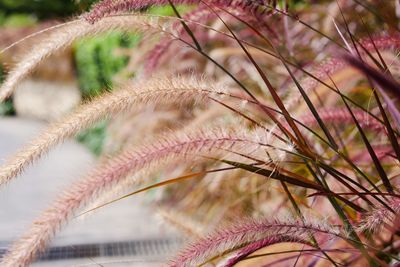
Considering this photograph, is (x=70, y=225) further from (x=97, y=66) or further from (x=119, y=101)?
(x=97, y=66)

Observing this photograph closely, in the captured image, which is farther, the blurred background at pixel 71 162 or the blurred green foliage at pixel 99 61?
the blurred green foliage at pixel 99 61

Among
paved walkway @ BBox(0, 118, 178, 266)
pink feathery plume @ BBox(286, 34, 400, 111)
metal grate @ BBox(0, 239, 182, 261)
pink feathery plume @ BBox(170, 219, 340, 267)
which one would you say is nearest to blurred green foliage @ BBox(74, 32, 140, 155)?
paved walkway @ BBox(0, 118, 178, 266)

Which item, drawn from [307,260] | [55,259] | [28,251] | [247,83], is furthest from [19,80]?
[247,83]

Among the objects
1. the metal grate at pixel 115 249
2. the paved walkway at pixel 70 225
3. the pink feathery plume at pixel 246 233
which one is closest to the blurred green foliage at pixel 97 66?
the paved walkway at pixel 70 225

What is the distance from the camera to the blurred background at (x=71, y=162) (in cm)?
258

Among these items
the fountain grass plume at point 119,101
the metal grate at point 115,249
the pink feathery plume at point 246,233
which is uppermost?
the fountain grass plume at point 119,101

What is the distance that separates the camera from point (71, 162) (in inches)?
328

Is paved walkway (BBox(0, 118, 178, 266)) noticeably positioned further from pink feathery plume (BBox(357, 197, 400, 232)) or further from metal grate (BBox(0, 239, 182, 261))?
pink feathery plume (BBox(357, 197, 400, 232))

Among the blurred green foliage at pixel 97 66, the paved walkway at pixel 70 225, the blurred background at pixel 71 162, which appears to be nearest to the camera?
the blurred background at pixel 71 162

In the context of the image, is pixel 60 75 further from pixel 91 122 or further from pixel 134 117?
pixel 91 122

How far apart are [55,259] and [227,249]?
6.75 feet

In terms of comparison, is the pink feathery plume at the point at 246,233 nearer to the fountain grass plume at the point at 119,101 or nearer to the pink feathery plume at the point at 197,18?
the fountain grass plume at the point at 119,101

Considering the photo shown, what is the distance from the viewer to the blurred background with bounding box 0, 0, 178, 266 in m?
2.58

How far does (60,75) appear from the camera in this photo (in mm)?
13984
